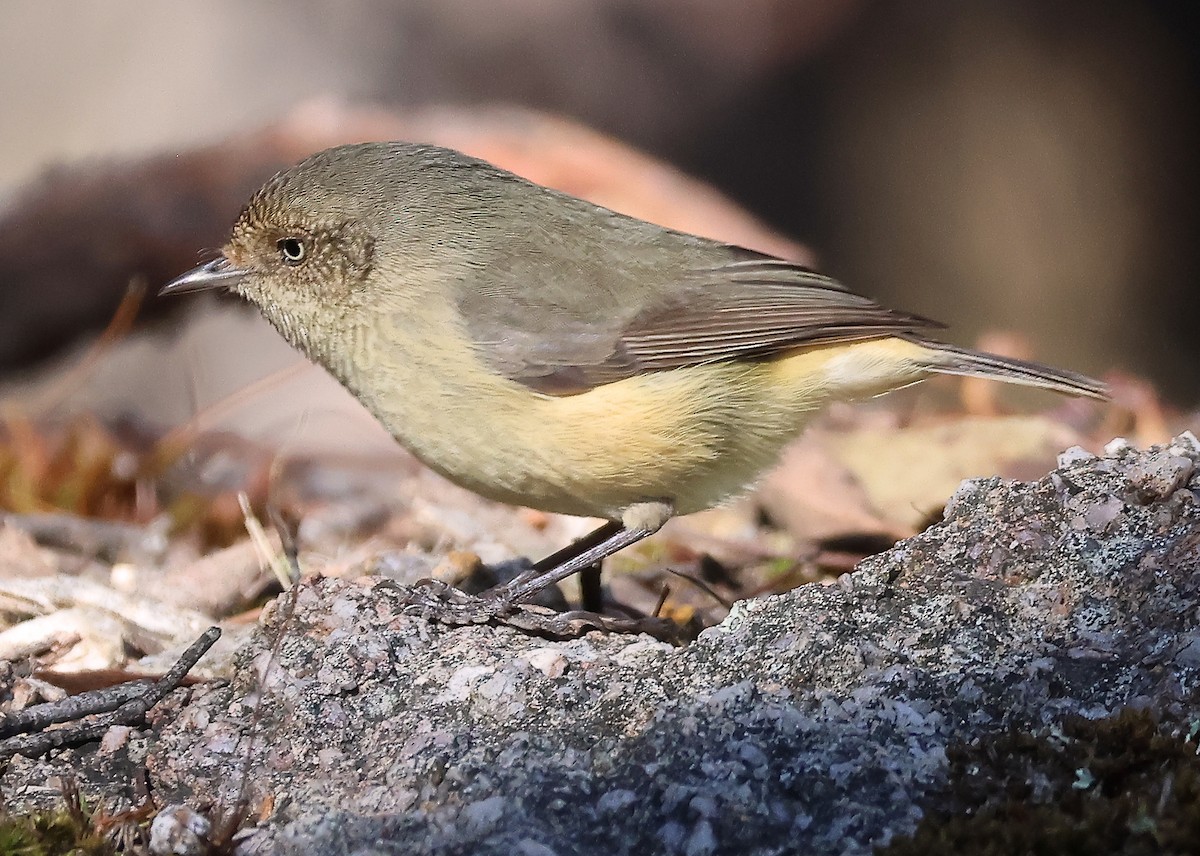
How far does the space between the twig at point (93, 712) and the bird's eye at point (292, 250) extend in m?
1.26

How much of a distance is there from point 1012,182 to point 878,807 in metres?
5.92

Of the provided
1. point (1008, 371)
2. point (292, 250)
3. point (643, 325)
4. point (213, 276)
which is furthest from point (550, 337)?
point (1008, 371)

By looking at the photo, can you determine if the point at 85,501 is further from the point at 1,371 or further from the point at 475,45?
the point at 475,45

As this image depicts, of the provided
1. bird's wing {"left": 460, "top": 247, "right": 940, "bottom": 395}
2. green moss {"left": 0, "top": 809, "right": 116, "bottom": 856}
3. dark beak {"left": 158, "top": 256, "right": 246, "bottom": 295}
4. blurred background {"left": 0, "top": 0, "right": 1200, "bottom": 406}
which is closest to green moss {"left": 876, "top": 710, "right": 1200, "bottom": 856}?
green moss {"left": 0, "top": 809, "right": 116, "bottom": 856}

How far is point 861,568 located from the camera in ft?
9.41

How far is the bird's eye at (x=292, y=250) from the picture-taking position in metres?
3.77

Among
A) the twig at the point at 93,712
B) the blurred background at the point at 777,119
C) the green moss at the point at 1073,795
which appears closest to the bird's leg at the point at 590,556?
the twig at the point at 93,712

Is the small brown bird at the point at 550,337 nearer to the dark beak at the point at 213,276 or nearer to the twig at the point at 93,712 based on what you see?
the dark beak at the point at 213,276

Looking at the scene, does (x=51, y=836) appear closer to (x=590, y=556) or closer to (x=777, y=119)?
(x=590, y=556)

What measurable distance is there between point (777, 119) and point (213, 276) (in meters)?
4.74

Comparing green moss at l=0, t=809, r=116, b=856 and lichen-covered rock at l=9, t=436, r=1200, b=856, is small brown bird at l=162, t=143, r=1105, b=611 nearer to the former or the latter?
lichen-covered rock at l=9, t=436, r=1200, b=856

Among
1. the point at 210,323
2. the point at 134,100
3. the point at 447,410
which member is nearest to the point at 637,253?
the point at 447,410

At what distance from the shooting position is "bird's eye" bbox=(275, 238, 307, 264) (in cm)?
377

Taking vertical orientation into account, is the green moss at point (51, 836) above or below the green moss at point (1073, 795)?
below
